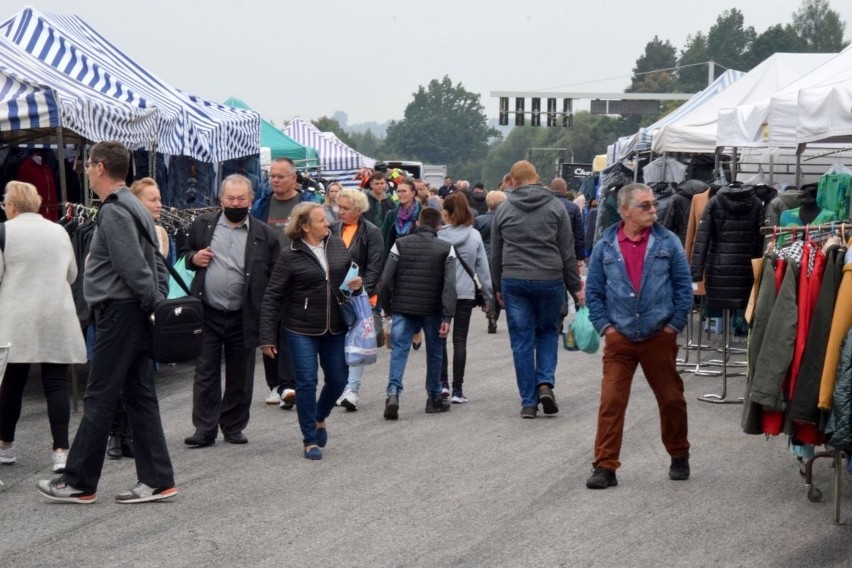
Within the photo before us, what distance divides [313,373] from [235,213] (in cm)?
133

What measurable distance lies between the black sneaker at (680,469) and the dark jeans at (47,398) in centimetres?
385

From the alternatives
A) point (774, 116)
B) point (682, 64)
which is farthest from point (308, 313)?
point (682, 64)

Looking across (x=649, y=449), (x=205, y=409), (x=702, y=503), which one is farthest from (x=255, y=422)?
(x=702, y=503)

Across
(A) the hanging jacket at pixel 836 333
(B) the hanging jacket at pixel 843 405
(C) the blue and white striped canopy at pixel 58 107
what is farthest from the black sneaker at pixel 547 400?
(C) the blue and white striped canopy at pixel 58 107

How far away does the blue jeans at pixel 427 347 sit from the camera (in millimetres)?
10805

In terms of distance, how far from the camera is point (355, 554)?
21.1 ft

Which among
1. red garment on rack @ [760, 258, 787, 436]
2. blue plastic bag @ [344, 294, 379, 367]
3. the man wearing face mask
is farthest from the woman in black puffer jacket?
red garment on rack @ [760, 258, 787, 436]

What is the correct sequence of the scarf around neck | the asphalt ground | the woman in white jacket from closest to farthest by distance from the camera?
the asphalt ground, the woman in white jacket, the scarf around neck

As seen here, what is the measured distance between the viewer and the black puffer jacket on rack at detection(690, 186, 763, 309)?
11.5 metres

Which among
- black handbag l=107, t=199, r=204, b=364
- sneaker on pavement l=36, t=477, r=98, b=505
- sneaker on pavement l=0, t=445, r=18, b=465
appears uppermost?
black handbag l=107, t=199, r=204, b=364

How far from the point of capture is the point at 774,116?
36.9 feet

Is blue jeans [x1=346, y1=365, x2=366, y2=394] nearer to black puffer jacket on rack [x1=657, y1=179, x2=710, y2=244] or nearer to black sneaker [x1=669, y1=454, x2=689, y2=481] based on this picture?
black sneaker [x1=669, y1=454, x2=689, y2=481]

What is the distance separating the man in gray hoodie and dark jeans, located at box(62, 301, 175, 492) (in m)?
3.73

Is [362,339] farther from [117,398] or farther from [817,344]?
[817,344]
